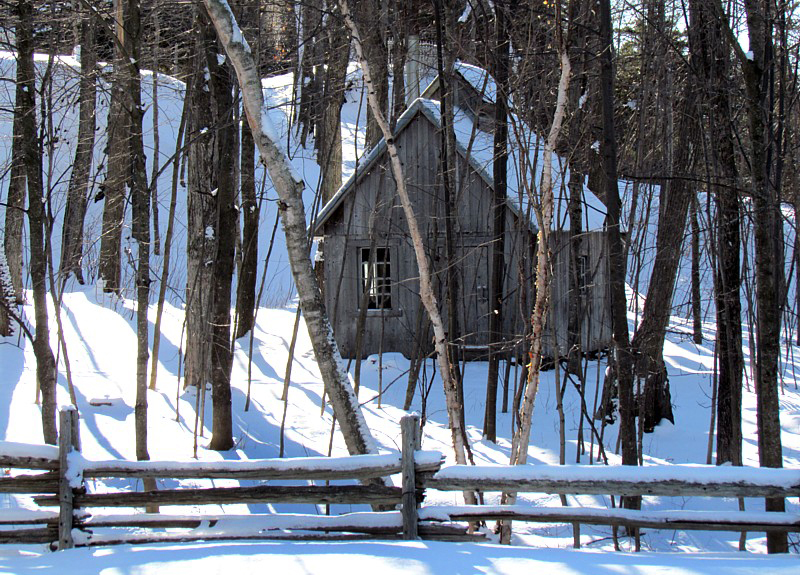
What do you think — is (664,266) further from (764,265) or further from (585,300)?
(585,300)

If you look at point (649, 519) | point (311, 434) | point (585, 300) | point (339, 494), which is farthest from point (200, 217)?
point (585, 300)

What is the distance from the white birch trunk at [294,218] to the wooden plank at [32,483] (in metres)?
2.26

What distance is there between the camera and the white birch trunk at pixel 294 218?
20.5 feet

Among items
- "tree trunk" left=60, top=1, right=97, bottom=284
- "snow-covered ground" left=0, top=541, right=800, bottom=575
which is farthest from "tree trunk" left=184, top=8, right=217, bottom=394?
"snow-covered ground" left=0, top=541, right=800, bottom=575

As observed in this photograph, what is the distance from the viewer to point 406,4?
49.1 ft

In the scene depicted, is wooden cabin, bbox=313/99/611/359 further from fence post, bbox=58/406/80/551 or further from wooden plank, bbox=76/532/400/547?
fence post, bbox=58/406/80/551

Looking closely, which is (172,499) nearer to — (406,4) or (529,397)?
(529,397)

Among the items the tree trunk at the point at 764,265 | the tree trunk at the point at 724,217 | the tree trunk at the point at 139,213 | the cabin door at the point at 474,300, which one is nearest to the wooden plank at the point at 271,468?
the tree trunk at the point at 139,213

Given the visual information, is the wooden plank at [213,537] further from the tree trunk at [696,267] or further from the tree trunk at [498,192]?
the tree trunk at [498,192]

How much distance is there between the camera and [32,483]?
17.8 ft

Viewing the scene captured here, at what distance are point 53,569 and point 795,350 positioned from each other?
19.9m

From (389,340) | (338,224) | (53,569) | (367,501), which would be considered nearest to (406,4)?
(338,224)

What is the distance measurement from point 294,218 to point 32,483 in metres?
2.92

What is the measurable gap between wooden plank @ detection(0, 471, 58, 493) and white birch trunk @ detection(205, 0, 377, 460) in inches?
89.0
